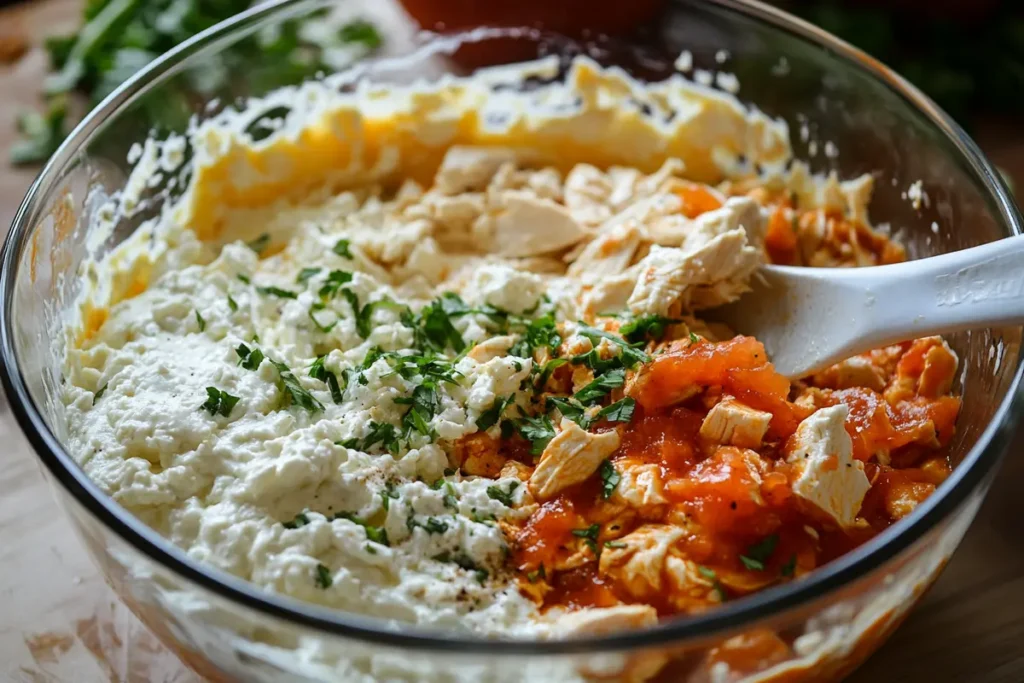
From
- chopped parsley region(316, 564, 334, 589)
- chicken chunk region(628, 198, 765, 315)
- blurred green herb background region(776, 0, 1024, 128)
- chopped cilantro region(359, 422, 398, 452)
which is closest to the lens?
chopped parsley region(316, 564, 334, 589)

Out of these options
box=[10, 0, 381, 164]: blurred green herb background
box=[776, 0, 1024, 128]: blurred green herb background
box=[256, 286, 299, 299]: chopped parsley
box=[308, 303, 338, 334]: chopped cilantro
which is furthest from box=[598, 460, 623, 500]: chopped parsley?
box=[776, 0, 1024, 128]: blurred green herb background

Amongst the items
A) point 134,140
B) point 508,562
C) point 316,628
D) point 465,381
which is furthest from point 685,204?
point 316,628

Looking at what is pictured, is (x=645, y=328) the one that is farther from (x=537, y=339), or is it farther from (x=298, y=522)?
(x=298, y=522)

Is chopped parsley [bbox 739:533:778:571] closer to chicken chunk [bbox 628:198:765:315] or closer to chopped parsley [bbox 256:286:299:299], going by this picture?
chicken chunk [bbox 628:198:765:315]

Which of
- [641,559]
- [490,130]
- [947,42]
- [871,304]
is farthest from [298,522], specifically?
[947,42]

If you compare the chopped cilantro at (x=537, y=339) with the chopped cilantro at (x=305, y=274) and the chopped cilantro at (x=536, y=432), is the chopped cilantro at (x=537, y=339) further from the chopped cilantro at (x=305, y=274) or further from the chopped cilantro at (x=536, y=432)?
the chopped cilantro at (x=305, y=274)

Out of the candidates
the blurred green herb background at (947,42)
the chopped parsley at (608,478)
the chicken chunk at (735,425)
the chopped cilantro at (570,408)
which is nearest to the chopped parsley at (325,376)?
the chopped cilantro at (570,408)
